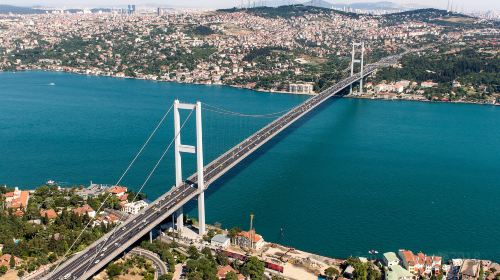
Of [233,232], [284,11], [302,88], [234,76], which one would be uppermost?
[284,11]

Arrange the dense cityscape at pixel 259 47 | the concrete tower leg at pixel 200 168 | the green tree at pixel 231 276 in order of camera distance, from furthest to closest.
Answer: the dense cityscape at pixel 259 47, the concrete tower leg at pixel 200 168, the green tree at pixel 231 276

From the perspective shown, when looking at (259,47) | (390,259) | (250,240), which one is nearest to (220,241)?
(250,240)

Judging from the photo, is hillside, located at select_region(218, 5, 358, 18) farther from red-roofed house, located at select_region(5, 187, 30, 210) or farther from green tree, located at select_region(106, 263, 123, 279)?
green tree, located at select_region(106, 263, 123, 279)

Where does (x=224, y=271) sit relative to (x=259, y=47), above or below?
below

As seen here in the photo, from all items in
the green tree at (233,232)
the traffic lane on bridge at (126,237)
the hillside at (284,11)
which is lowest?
the green tree at (233,232)

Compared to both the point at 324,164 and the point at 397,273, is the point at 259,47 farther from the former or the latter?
the point at 397,273

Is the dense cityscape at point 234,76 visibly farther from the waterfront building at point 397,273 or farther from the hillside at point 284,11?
the hillside at point 284,11

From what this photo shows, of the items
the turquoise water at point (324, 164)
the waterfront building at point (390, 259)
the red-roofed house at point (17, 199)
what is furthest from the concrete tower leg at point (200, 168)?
the red-roofed house at point (17, 199)
